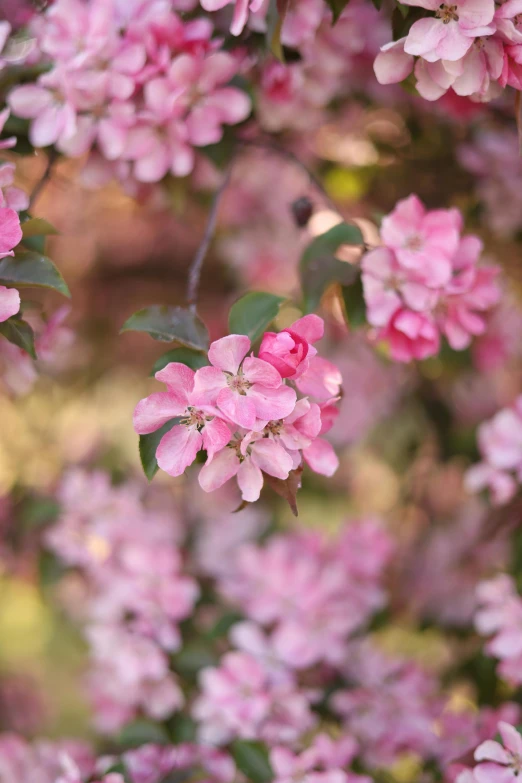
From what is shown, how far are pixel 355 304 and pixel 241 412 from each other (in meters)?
0.31

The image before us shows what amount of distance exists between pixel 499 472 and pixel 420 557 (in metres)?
0.66

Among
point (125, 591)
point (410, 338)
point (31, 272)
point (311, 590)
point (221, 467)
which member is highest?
point (31, 272)

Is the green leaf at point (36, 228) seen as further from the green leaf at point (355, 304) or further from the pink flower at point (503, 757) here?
the pink flower at point (503, 757)

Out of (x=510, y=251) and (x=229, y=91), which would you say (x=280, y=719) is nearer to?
(x=229, y=91)

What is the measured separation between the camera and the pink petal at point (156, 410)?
605 mm

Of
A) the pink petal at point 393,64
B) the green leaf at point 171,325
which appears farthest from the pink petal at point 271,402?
the pink petal at point 393,64

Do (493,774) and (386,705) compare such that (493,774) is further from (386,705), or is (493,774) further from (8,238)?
(8,238)

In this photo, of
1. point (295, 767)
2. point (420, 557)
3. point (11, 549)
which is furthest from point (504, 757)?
point (11, 549)

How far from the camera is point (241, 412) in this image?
0.56m

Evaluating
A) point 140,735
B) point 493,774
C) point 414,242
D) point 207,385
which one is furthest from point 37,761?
point 414,242

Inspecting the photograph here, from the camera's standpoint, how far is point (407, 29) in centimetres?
72

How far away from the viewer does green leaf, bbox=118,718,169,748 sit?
984 mm

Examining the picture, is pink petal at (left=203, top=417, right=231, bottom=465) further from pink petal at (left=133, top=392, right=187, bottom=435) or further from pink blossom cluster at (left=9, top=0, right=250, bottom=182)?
pink blossom cluster at (left=9, top=0, right=250, bottom=182)

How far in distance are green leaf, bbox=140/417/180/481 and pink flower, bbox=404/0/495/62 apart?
0.38m
